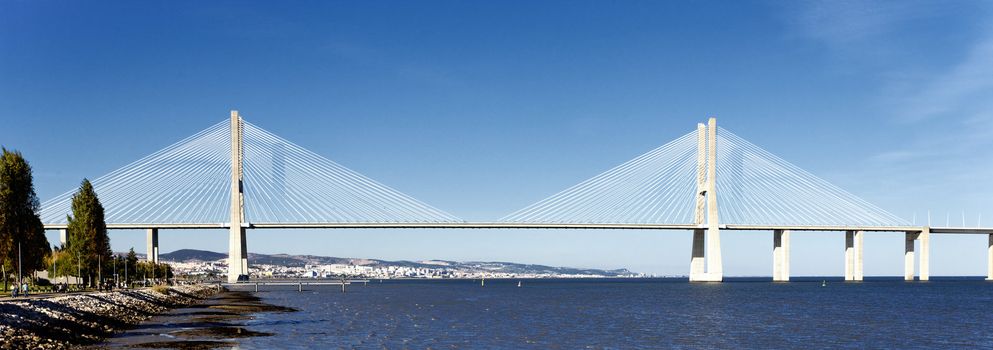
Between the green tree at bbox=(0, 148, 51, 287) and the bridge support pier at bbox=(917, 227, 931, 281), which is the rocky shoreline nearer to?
the green tree at bbox=(0, 148, 51, 287)

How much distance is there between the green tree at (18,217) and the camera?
57.7 metres

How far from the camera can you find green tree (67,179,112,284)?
77.6 meters

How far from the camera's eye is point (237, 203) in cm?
Answer: 11281

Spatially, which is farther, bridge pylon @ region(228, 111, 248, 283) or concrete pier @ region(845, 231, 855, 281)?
concrete pier @ region(845, 231, 855, 281)

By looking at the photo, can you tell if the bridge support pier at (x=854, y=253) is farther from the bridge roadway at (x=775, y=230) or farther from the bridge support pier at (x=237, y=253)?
the bridge support pier at (x=237, y=253)

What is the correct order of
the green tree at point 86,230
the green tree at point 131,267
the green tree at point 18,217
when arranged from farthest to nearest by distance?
1. the green tree at point 131,267
2. the green tree at point 86,230
3. the green tree at point 18,217

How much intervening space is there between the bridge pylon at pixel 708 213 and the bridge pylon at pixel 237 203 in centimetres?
5789

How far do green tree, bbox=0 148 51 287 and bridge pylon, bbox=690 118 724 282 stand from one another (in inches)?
3120

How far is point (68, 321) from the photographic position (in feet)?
121

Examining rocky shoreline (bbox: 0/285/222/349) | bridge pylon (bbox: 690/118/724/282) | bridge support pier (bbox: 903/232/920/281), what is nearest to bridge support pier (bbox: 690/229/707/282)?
bridge pylon (bbox: 690/118/724/282)

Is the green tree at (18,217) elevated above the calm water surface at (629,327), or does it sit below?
above

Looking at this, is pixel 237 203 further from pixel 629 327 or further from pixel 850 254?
pixel 850 254

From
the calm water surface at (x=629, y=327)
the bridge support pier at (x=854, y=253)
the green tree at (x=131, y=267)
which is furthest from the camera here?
the bridge support pier at (x=854, y=253)

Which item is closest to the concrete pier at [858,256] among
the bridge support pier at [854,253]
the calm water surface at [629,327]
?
the bridge support pier at [854,253]
